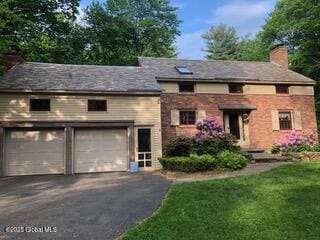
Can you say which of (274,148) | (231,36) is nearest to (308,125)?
(274,148)

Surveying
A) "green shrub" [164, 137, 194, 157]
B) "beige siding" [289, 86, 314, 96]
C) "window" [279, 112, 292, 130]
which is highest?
"beige siding" [289, 86, 314, 96]

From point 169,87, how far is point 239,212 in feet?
46.1

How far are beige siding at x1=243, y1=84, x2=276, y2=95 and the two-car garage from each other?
345 inches

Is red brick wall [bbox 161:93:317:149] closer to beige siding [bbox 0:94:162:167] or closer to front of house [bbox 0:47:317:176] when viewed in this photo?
front of house [bbox 0:47:317:176]

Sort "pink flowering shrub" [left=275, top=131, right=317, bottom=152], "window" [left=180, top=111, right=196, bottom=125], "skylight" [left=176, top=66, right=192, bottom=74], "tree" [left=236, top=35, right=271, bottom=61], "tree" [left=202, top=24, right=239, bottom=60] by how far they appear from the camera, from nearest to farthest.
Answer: "pink flowering shrub" [left=275, top=131, right=317, bottom=152], "window" [left=180, top=111, right=196, bottom=125], "skylight" [left=176, top=66, right=192, bottom=74], "tree" [left=236, top=35, right=271, bottom=61], "tree" [left=202, top=24, right=239, bottom=60]

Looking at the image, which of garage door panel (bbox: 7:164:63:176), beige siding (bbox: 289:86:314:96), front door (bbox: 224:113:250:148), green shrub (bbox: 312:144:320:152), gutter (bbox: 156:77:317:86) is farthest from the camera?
beige siding (bbox: 289:86:314:96)

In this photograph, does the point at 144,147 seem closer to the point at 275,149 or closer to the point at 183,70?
the point at 183,70

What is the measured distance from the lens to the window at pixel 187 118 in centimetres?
2078

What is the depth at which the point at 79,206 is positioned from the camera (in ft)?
29.0

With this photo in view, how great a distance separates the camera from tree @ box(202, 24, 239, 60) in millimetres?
Result: 50281

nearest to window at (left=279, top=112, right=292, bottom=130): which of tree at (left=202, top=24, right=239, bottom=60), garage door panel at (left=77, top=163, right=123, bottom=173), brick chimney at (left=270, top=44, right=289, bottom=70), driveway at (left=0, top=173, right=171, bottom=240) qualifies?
brick chimney at (left=270, top=44, right=289, bottom=70)

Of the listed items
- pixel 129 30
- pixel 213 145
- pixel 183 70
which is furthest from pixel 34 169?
pixel 129 30

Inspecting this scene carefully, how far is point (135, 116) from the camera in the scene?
18.1 metres

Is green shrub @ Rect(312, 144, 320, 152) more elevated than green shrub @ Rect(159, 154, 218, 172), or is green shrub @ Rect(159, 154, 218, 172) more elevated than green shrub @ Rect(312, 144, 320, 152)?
green shrub @ Rect(312, 144, 320, 152)
